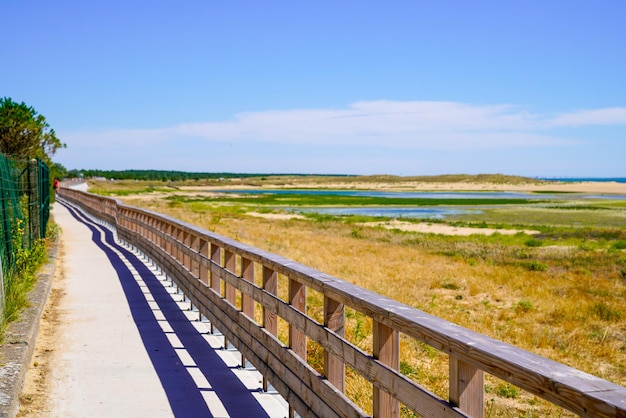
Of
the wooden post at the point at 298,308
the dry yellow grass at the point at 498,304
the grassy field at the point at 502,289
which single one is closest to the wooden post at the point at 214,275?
the grassy field at the point at 502,289

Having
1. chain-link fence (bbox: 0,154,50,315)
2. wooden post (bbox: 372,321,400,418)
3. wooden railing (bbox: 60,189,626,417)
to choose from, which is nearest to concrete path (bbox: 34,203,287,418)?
wooden railing (bbox: 60,189,626,417)

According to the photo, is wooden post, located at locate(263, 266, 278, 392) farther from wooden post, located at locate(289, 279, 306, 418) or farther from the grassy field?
the grassy field

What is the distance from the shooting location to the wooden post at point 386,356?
160 inches

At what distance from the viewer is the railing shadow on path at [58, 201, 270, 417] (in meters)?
6.32

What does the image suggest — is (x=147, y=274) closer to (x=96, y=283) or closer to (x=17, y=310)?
(x=96, y=283)

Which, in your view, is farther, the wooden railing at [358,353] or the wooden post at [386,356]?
the wooden post at [386,356]

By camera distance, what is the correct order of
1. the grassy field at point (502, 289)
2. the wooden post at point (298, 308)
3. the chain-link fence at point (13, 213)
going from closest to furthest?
the wooden post at point (298, 308)
the grassy field at point (502, 289)
the chain-link fence at point (13, 213)

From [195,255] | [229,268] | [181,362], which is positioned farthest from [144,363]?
[195,255]

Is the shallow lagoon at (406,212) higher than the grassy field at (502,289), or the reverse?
the grassy field at (502,289)

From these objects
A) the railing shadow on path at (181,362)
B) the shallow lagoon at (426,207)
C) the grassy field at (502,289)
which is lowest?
the shallow lagoon at (426,207)

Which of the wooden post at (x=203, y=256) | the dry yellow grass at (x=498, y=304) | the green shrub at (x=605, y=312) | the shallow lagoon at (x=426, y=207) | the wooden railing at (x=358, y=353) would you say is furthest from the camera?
the shallow lagoon at (x=426, y=207)

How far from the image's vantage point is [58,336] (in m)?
9.09

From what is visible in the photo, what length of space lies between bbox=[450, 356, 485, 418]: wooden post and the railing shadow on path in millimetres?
3084

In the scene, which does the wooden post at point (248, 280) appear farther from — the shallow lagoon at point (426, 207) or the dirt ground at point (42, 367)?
the shallow lagoon at point (426, 207)
